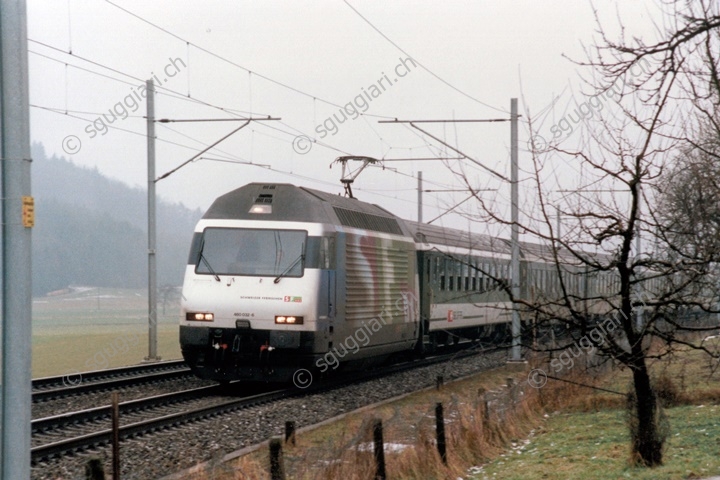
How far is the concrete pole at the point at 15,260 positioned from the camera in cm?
704

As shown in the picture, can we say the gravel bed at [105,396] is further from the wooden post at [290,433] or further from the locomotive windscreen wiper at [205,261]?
the wooden post at [290,433]

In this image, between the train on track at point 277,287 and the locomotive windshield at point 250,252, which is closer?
the train on track at point 277,287

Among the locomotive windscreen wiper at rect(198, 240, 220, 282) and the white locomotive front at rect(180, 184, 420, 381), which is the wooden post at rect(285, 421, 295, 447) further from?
the locomotive windscreen wiper at rect(198, 240, 220, 282)

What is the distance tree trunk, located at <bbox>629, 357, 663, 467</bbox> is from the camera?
35.1ft

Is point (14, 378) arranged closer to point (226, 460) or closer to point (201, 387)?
point (226, 460)

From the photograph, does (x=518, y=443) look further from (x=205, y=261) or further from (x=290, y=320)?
(x=205, y=261)

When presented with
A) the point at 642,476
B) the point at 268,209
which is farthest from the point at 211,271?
the point at 642,476

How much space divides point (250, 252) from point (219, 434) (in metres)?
4.87

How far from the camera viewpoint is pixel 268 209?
58.4 ft

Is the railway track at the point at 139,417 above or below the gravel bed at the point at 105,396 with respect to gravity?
above

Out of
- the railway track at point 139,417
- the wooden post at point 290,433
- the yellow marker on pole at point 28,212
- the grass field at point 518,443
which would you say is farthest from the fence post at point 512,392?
the yellow marker on pole at point 28,212

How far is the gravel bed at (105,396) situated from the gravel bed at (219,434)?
2.80 m

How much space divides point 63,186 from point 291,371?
176317mm

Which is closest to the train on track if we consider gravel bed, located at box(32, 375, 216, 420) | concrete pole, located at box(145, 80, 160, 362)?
gravel bed, located at box(32, 375, 216, 420)
